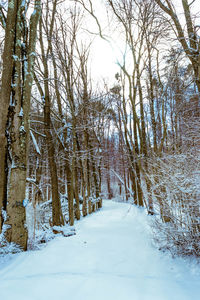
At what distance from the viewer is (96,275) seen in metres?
2.13

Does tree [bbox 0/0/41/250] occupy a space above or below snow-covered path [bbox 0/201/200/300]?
above

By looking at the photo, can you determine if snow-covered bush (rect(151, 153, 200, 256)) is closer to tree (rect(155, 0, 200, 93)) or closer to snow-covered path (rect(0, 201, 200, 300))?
snow-covered path (rect(0, 201, 200, 300))

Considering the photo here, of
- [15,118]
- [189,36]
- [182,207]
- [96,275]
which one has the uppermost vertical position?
[189,36]

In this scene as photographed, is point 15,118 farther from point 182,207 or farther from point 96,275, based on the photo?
point 182,207

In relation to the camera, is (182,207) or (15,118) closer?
(182,207)

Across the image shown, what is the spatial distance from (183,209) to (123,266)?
125 cm

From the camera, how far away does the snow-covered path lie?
5.73 ft

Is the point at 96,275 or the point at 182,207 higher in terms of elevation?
the point at 182,207

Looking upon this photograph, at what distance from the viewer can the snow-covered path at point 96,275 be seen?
1.75 m

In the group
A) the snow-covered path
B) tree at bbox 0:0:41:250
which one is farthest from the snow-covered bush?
tree at bbox 0:0:41:250

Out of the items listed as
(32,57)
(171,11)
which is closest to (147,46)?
(171,11)

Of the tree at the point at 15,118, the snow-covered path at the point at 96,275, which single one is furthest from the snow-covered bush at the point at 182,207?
the tree at the point at 15,118

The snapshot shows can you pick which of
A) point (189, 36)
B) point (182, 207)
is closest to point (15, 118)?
point (182, 207)

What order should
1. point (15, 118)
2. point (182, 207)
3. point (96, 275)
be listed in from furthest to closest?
point (15, 118), point (182, 207), point (96, 275)
